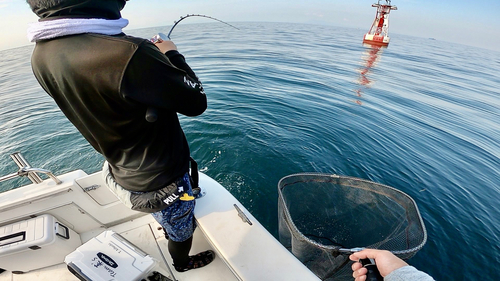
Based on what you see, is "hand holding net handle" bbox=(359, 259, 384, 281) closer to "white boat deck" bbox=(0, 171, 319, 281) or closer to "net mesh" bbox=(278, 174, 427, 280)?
"white boat deck" bbox=(0, 171, 319, 281)

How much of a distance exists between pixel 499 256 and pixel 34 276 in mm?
6198

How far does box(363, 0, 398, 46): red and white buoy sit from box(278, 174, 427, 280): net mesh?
121 ft

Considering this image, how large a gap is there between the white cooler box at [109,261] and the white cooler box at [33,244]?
44cm

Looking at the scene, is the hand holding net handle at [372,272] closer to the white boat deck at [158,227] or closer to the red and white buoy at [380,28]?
the white boat deck at [158,227]

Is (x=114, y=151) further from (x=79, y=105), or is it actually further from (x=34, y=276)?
(x=34, y=276)

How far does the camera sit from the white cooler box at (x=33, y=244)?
2.02m

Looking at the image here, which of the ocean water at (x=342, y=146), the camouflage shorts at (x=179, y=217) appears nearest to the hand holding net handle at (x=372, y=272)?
the camouflage shorts at (x=179, y=217)

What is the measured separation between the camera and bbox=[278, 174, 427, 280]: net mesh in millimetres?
2322

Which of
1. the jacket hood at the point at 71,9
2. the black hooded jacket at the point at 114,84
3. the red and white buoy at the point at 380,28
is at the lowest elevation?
the black hooded jacket at the point at 114,84

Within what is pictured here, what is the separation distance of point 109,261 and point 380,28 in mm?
42699

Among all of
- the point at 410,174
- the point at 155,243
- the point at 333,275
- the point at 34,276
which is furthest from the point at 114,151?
the point at 410,174

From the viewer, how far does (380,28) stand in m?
34.1

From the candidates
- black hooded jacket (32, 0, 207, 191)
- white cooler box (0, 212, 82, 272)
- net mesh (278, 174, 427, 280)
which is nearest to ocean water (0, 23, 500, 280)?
net mesh (278, 174, 427, 280)

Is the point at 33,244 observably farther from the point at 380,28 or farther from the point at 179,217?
the point at 380,28
